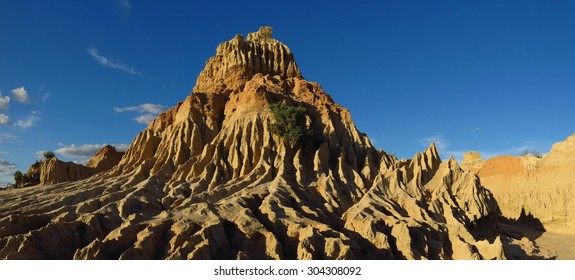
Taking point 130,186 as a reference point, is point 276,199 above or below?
below

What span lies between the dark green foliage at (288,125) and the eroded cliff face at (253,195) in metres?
0.72

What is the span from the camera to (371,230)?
25.3 meters

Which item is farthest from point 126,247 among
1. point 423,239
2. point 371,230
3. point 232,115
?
point 232,115

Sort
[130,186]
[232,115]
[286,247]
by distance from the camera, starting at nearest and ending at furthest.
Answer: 1. [286,247]
2. [130,186]
3. [232,115]

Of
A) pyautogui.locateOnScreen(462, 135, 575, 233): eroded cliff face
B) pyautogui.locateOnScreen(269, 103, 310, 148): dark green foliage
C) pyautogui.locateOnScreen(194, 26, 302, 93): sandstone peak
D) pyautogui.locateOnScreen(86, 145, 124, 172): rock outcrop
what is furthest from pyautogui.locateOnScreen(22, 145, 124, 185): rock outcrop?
pyautogui.locateOnScreen(462, 135, 575, 233): eroded cliff face

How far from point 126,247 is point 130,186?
10337 mm

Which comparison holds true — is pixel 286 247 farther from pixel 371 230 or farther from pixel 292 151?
pixel 292 151

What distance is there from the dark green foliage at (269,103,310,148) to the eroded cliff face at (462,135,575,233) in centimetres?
2648

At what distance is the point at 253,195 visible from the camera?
1147 inches

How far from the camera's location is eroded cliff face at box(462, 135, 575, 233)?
4428 centimetres

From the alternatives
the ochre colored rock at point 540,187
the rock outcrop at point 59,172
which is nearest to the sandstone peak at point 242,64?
the rock outcrop at point 59,172

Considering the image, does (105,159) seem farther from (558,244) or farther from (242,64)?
(558,244)
